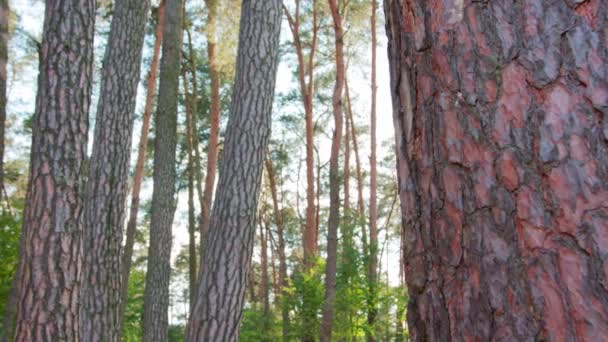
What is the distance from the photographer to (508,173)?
79 cm

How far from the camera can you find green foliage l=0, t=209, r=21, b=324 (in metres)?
13.0

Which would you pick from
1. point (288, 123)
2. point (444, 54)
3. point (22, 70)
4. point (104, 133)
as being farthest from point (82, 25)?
point (288, 123)

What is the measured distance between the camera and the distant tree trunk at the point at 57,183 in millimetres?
4016

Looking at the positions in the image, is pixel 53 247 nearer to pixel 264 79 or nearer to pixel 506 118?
pixel 264 79

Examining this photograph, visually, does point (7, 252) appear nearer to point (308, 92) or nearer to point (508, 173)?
point (308, 92)

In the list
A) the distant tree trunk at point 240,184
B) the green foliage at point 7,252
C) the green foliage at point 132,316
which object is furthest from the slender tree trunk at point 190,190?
the distant tree trunk at point 240,184

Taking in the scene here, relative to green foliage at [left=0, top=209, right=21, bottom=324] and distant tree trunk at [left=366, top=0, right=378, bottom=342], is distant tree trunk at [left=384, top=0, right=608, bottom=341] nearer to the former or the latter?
distant tree trunk at [left=366, top=0, right=378, bottom=342]

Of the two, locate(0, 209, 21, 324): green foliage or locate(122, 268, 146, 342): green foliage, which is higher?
locate(0, 209, 21, 324): green foliage

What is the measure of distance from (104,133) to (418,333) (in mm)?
5271

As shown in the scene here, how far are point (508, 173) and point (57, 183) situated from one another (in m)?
3.99

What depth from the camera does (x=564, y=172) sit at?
0.75m

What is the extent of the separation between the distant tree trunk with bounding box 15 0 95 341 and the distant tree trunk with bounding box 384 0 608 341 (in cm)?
376

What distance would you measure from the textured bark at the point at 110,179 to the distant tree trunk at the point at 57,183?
1.25 meters

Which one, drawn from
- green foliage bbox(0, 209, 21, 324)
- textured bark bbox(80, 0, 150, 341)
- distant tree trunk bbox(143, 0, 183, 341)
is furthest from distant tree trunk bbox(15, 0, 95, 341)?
green foliage bbox(0, 209, 21, 324)
